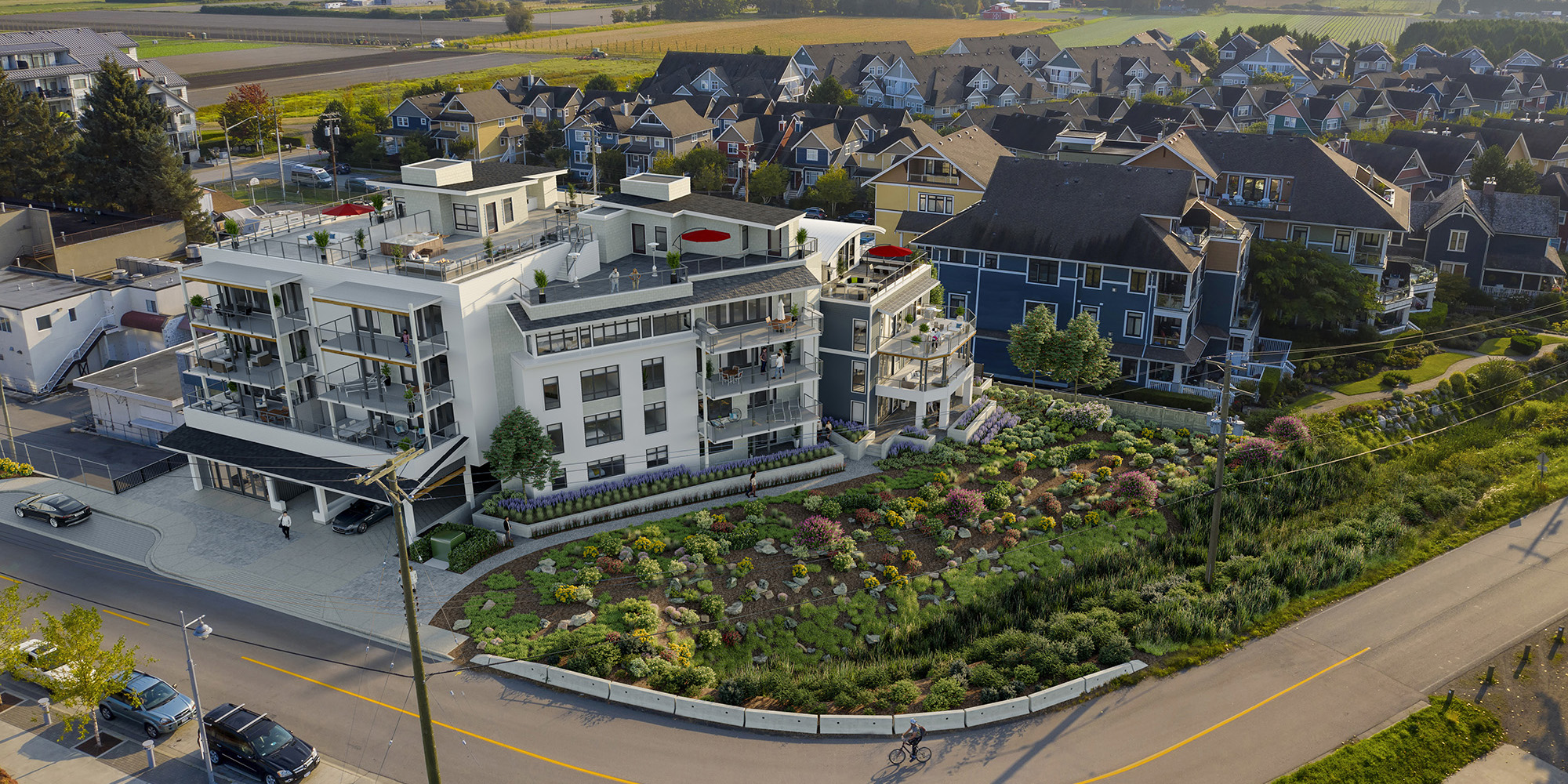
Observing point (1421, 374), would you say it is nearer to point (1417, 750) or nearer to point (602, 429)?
point (1417, 750)

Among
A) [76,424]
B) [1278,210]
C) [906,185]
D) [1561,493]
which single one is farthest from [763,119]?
[1561,493]

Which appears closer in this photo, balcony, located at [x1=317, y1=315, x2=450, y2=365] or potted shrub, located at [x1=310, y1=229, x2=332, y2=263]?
balcony, located at [x1=317, y1=315, x2=450, y2=365]

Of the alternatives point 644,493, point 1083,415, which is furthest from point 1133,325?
point 644,493

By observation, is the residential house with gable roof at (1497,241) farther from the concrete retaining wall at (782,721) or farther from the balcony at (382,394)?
the balcony at (382,394)

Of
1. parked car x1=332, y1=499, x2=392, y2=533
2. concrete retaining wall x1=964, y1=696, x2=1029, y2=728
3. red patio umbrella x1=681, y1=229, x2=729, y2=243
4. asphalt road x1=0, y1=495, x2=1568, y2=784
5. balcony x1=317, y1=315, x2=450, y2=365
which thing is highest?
red patio umbrella x1=681, y1=229, x2=729, y2=243

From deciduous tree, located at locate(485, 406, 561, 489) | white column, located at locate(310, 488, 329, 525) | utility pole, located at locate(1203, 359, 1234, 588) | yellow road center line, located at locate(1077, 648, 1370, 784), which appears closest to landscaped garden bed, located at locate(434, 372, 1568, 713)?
utility pole, located at locate(1203, 359, 1234, 588)

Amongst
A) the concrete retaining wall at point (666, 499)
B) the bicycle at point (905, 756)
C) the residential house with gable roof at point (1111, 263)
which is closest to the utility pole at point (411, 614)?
the bicycle at point (905, 756)

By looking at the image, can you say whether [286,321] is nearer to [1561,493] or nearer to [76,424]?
[76,424]

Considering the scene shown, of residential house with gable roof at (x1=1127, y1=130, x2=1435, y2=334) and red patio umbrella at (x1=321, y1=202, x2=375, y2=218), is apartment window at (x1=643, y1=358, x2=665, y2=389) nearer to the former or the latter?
red patio umbrella at (x1=321, y1=202, x2=375, y2=218)
